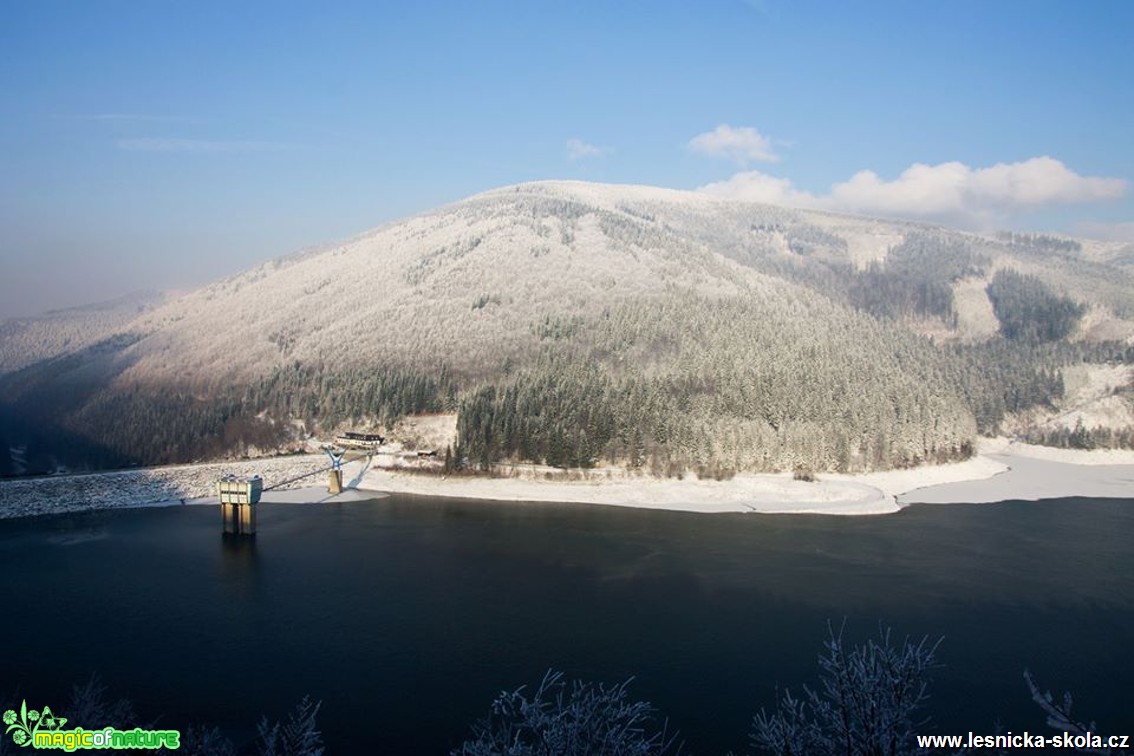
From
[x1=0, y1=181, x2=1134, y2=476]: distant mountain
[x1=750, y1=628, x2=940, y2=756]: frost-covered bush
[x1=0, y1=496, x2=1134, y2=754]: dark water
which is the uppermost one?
[x1=0, y1=181, x2=1134, y2=476]: distant mountain

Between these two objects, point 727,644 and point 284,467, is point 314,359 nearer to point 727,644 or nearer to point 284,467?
point 284,467

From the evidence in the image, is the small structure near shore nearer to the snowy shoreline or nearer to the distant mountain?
the snowy shoreline

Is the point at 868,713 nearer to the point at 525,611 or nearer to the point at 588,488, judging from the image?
the point at 525,611

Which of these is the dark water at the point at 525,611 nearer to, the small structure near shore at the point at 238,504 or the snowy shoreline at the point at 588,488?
the small structure near shore at the point at 238,504

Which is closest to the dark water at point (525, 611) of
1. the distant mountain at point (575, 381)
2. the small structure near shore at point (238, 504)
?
the small structure near shore at point (238, 504)

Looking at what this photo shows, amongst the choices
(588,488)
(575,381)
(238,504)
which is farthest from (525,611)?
(575,381)

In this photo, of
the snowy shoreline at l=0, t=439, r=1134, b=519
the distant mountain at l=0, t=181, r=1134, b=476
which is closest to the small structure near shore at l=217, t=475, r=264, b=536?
the snowy shoreline at l=0, t=439, r=1134, b=519
